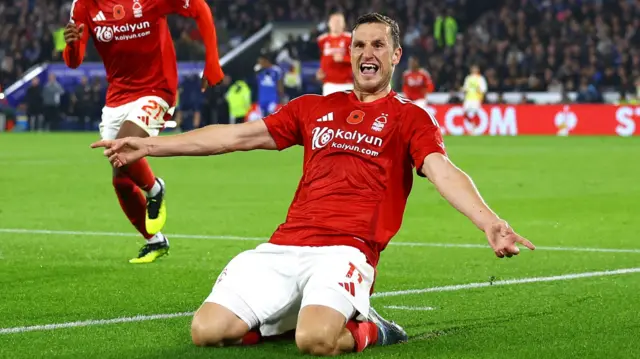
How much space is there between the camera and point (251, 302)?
5723 mm

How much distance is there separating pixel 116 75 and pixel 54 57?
33947mm

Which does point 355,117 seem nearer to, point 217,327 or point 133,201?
point 217,327

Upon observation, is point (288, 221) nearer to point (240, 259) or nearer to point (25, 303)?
point (240, 259)

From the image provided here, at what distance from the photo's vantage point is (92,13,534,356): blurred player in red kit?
5.60 m

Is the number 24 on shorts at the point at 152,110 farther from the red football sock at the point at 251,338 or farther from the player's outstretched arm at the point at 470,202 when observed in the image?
the player's outstretched arm at the point at 470,202

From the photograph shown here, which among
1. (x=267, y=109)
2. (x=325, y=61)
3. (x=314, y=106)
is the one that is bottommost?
(x=267, y=109)

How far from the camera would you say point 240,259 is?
235 inches

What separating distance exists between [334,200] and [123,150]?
100 centimetres

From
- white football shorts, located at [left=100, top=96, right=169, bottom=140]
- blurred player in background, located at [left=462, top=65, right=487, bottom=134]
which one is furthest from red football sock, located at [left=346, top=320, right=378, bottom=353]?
blurred player in background, located at [left=462, top=65, right=487, bottom=134]

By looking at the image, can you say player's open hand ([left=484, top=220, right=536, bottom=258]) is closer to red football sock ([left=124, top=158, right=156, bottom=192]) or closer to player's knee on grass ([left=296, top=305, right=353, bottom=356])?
player's knee on grass ([left=296, top=305, right=353, bottom=356])

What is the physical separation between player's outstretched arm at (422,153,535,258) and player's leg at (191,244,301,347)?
2.46 feet

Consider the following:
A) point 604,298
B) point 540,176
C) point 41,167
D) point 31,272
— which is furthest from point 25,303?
point 41,167

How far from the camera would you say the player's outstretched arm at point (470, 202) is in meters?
5.04

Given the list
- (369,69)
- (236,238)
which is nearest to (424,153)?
(369,69)
